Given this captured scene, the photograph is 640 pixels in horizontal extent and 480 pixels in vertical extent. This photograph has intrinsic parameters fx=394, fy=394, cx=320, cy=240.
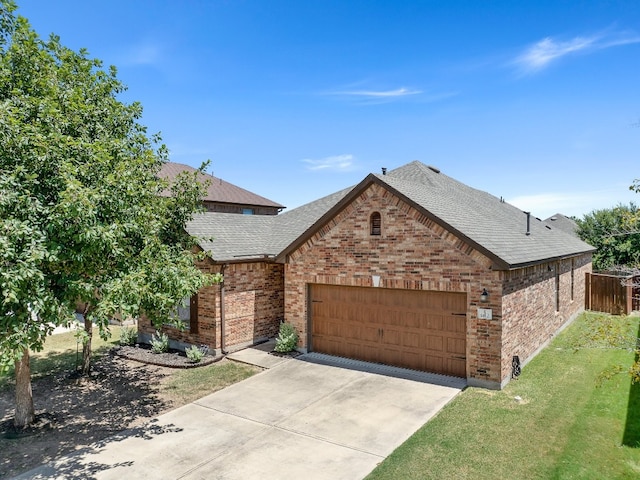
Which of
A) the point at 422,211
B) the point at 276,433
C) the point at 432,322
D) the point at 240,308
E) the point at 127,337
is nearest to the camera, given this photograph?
the point at 276,433

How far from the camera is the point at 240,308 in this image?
14445 millimetres

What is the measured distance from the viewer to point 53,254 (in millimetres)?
6391

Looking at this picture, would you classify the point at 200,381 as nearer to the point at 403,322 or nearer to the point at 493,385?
the point at 403,322

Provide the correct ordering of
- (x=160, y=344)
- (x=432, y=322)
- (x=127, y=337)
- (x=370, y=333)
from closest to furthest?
(x=432, y=322), (x=370, y=333), (x=160, y=344), (x=127, y=337)

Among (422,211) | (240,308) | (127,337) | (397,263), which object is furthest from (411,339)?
(127,337)

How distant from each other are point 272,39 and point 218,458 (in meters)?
13.7

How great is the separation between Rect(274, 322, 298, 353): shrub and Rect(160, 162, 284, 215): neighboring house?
1827 centimetres

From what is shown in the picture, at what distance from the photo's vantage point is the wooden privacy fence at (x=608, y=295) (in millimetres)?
20062

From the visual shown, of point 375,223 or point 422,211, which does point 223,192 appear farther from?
point 422,211

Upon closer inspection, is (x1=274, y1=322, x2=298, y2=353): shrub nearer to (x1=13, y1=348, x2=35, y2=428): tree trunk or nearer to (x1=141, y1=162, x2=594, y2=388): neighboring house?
(x1=141, y1=162, x2=594, y2=388): neighboring house

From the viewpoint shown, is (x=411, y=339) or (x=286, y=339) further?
(x=286, y=339)

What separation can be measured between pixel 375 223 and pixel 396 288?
6.92 ft

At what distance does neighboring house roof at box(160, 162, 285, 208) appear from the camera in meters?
31.3

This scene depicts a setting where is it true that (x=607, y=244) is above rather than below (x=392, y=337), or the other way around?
above
